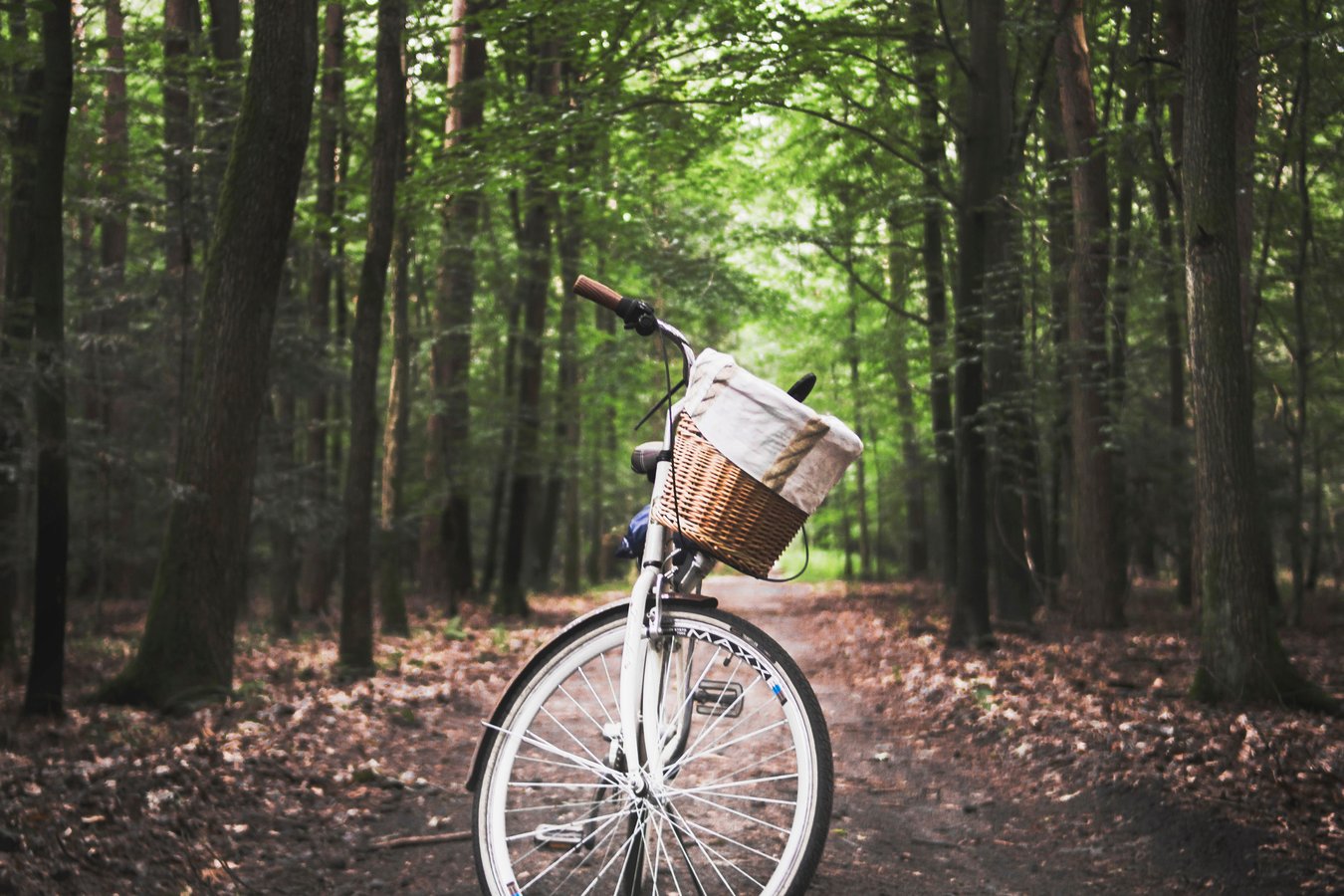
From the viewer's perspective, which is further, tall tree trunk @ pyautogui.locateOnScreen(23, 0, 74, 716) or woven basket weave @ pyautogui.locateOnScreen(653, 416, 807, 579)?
tall tree trunk @ pyautogui.locateOnScreen(23, 0, 74, 716)

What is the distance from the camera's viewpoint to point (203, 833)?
4824 mm

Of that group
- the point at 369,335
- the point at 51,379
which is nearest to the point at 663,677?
the point at 51,379

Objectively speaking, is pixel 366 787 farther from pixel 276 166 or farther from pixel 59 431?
pixel 276 166

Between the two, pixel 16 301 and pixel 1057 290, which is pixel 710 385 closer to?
pixel 16 301

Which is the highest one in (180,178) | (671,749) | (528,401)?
(180,178)

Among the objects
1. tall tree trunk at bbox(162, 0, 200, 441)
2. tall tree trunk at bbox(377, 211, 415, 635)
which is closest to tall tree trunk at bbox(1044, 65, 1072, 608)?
tall tree trunk at bbox(377, 211, 415, 635)

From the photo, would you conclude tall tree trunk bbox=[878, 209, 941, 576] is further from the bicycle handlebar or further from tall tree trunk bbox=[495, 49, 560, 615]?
the bicycle handlebar

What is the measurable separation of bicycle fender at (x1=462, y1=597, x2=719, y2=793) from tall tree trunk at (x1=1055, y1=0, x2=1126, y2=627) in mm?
8782

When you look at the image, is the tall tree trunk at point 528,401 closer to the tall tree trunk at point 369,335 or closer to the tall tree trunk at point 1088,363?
the tall tree trunk at point 369,335

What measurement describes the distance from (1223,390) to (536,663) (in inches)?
208

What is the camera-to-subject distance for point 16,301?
8.77 metres

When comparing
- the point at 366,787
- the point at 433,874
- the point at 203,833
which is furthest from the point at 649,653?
the point at 366,787

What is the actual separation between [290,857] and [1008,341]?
8499 millimetres

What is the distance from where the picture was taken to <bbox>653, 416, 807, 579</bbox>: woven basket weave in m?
3.03
